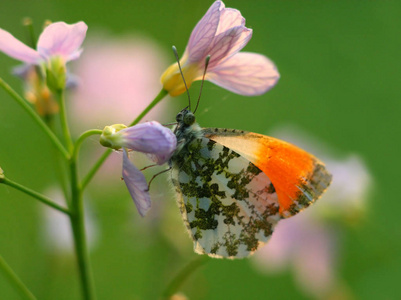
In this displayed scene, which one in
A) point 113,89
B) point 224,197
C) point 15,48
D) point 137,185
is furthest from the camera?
point 113,89

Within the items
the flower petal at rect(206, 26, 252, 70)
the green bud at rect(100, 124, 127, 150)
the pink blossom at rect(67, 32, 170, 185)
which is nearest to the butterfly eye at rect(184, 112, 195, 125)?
the flower petal at rect(206, 26, 252, 70)

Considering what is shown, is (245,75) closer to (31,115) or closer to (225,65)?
(225,65)

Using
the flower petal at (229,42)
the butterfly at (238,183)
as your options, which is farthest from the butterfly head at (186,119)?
the flower petal at (229,42)

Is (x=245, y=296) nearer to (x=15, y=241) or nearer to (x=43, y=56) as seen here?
(x=15, y=241)

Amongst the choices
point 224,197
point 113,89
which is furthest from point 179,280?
point 113,89

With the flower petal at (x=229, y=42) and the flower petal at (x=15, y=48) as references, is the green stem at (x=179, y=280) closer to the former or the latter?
the flower petal at (x=229, y=42)

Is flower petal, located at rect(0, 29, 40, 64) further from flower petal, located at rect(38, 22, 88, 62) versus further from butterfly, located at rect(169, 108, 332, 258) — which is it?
butterfly, located at rect(169, 108, 332, 258)
